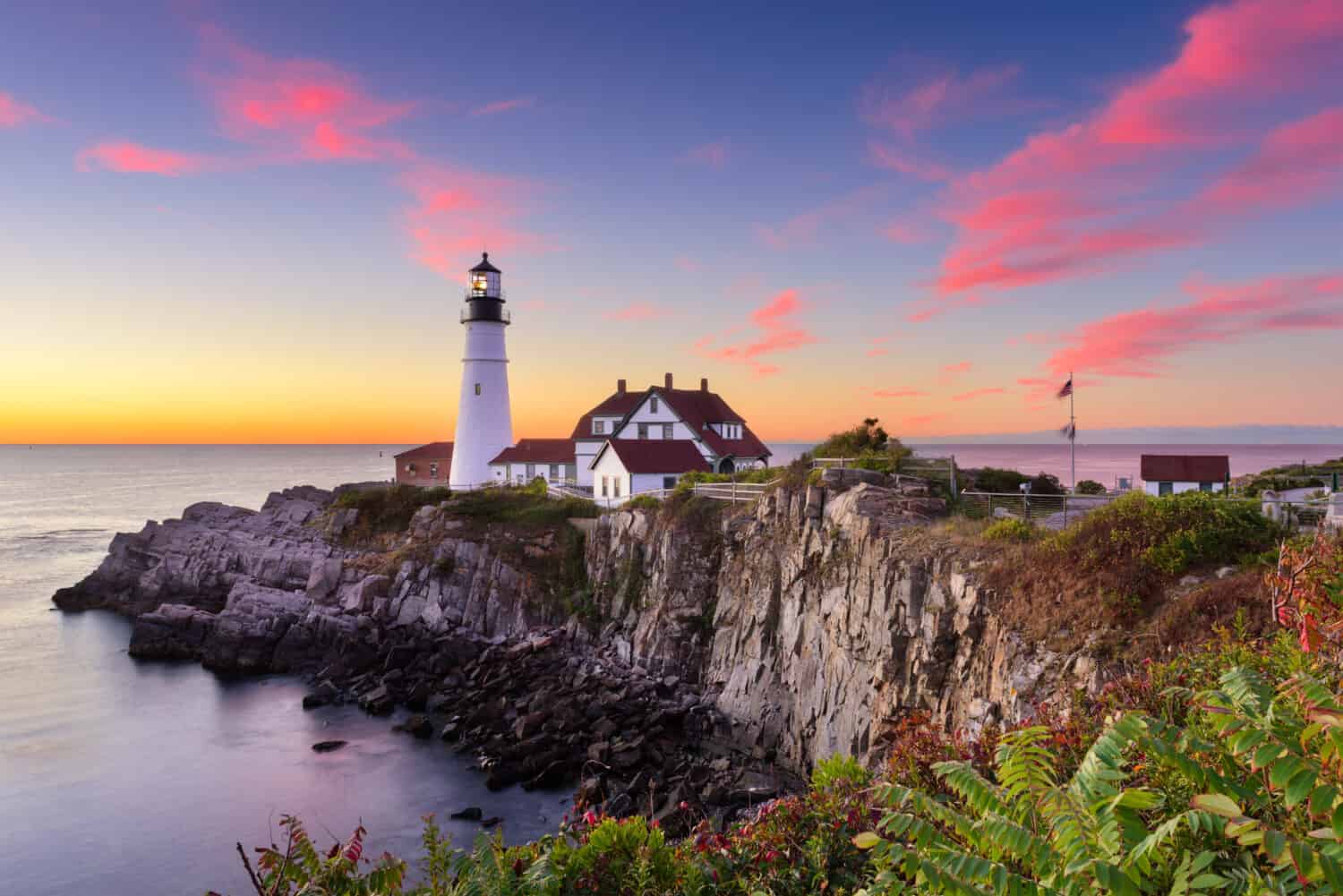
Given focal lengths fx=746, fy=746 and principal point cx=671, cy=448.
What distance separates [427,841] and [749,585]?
2160 centimetres

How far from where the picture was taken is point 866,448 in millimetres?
32500

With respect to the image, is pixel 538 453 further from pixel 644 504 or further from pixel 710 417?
pixel 644 504

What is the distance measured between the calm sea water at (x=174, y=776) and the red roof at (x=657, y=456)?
19680 millimetres

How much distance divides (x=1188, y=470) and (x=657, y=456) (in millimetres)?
26388

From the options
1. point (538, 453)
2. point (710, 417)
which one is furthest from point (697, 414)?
point (538, 453)

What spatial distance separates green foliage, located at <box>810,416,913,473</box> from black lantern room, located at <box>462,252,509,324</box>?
26696 millimetres

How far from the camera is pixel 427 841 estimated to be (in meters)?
5.99

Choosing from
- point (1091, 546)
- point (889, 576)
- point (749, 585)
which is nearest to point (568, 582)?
point (749, 585)

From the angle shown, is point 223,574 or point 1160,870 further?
point 223,574

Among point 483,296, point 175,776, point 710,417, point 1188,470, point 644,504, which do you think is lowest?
point 175,776

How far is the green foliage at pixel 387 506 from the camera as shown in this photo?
46.0 meters

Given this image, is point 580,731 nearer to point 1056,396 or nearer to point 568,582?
point 568,582

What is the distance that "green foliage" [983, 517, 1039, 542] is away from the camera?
16922 millimetres

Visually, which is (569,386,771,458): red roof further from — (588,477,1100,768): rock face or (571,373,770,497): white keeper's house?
(588,477,1100,768): rock face
